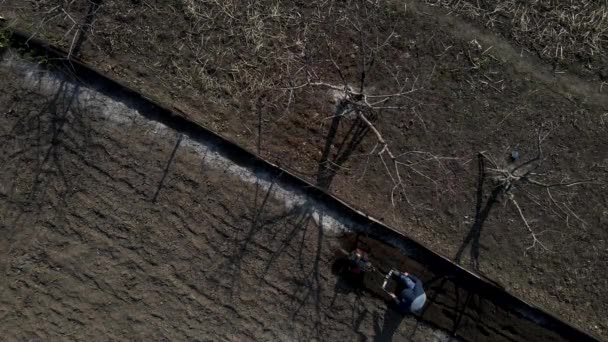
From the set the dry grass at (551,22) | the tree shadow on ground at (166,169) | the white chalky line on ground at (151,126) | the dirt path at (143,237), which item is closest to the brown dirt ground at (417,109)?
the dry grass at (551,22)

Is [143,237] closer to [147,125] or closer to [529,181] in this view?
[147,125]

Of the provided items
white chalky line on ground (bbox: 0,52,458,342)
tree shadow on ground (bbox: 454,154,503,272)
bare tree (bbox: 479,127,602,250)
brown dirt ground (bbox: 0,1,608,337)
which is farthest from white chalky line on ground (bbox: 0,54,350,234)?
bare tree (bbox: 479,127,602,250)

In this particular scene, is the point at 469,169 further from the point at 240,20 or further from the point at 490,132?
the point at 240,20

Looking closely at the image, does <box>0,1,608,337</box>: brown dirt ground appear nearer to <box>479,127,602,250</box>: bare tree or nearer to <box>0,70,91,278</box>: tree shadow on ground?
<box>479,127,602,250</box>: bare tree

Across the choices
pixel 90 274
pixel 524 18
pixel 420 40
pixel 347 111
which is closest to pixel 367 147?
pixel 347 111

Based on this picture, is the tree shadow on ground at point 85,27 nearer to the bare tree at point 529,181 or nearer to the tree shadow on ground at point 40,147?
the tree shadow on ground at point 40,147

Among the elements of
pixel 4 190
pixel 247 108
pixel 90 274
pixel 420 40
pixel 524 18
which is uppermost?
pixel 524 18
